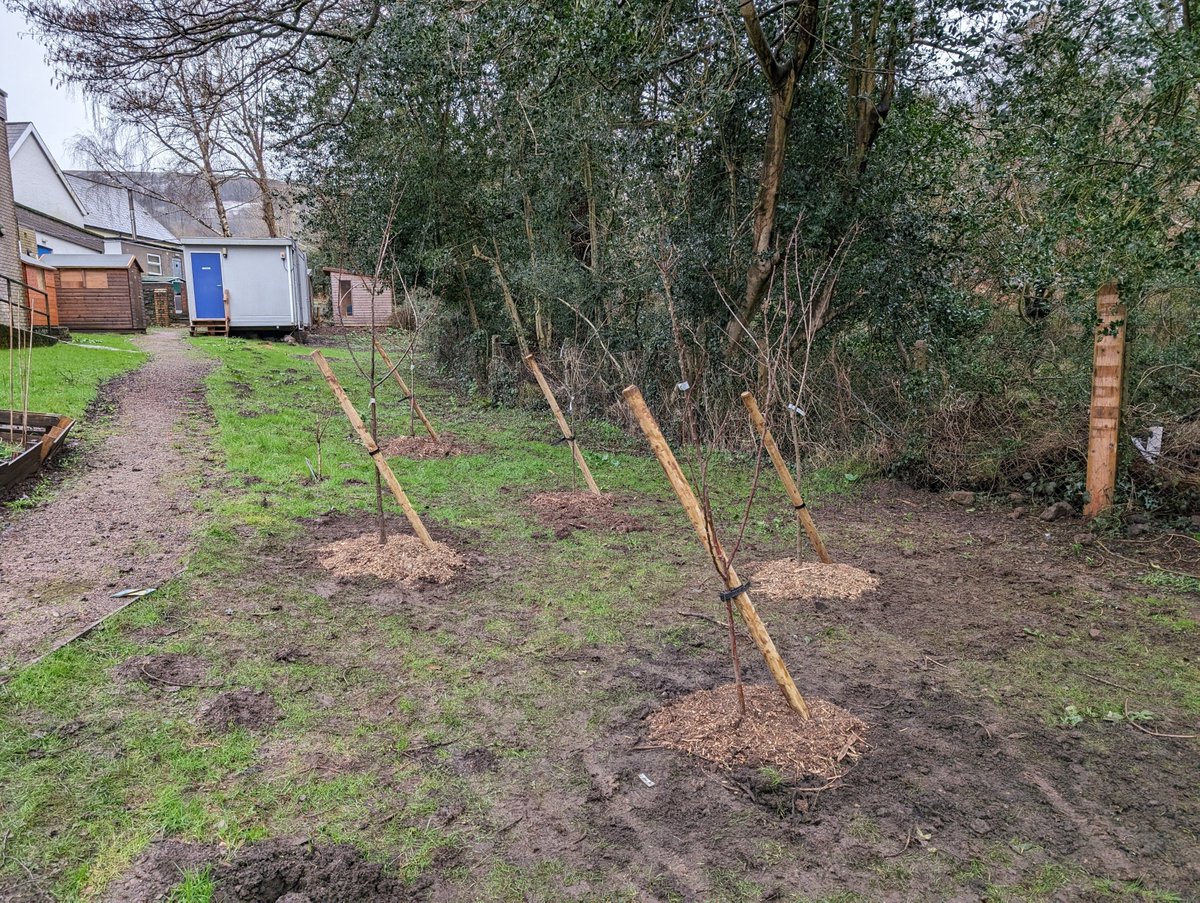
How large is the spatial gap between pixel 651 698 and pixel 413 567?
7.64ft

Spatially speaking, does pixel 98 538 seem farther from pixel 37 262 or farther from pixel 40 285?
pixel 37 262

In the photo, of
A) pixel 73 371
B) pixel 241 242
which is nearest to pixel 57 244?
pixel 241 242

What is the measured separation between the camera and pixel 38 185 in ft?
87.8

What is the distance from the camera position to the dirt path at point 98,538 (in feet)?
13.3

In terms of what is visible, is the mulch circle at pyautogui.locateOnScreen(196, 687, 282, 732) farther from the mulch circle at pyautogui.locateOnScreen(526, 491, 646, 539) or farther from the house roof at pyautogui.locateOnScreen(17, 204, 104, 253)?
the house roof at pyautogui.locateOnScreen(17, 204, 104, 253)

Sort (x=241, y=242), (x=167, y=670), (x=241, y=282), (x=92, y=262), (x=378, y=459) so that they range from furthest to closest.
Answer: (x=241, y=282) → (x=241, y=242) → (x=92, y=262) → (x=378, y=459) → (x=167, y=670)

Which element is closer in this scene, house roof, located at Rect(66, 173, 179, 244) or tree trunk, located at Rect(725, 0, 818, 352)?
tree trunk, located at Rect(725, 0, 818, 352)

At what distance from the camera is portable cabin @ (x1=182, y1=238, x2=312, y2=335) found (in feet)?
66.9

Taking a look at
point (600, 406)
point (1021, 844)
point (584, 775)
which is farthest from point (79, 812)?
point (600, 406)

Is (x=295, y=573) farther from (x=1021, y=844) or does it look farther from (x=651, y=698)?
(x=1021, y=844)

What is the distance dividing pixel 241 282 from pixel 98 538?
58.4ft

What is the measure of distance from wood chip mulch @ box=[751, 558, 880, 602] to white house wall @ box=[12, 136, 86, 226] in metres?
30.1

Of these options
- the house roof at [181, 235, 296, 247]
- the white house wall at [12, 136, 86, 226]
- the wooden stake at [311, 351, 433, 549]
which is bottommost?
the wooden stake at [311, 351, 433, 549]

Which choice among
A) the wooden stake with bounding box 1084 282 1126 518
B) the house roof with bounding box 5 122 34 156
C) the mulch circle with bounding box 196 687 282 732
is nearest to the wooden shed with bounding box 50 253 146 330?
the house roof with bounding box 5 122 34 156
